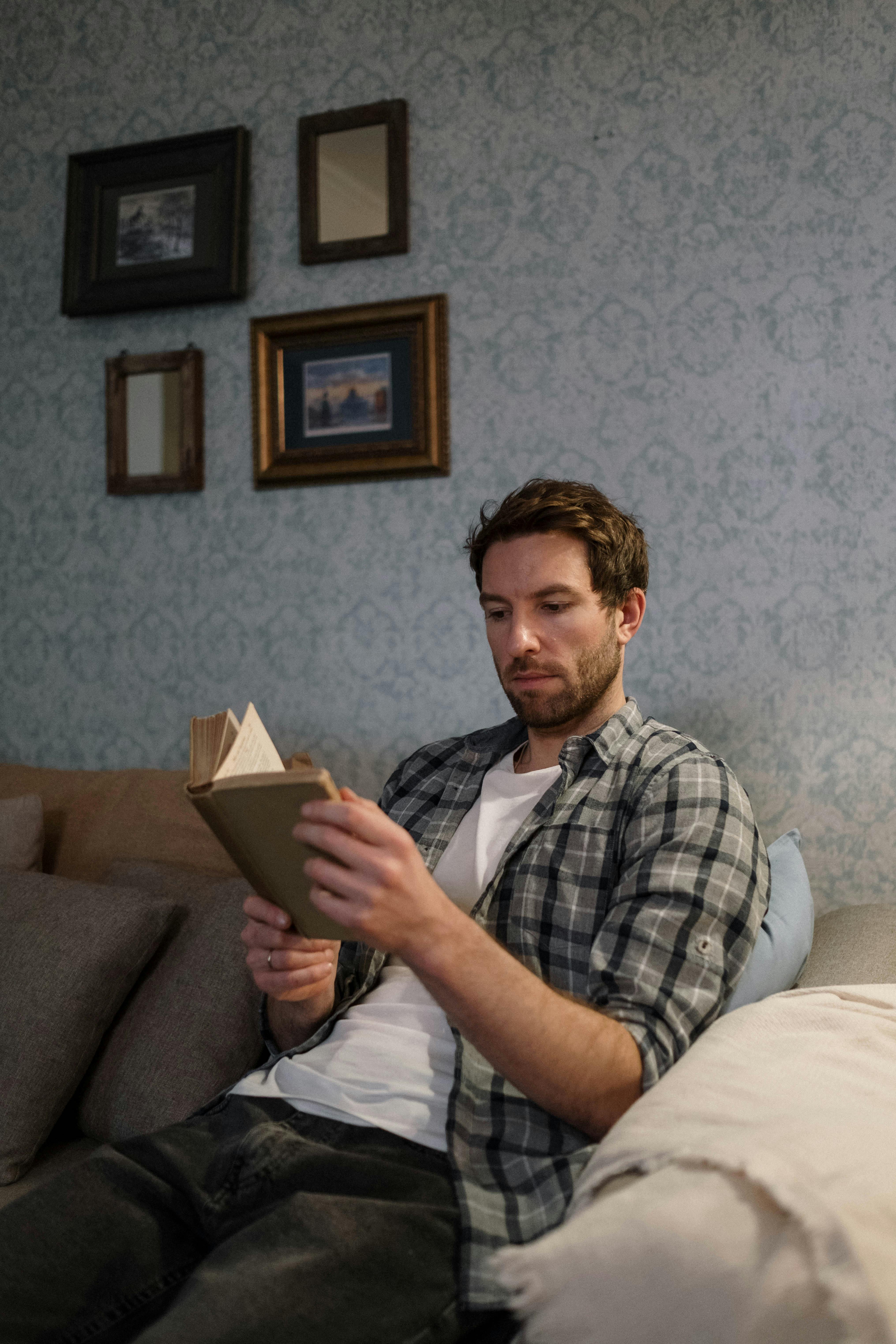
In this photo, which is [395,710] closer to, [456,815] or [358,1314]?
[456,815]

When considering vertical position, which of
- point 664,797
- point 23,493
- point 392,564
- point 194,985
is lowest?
point 194,985

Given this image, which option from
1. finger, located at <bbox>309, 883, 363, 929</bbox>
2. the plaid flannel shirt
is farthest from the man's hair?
finger, located at <bbox>309, 883, 363, 929</bbox>

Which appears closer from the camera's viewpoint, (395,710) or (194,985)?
(194,985)

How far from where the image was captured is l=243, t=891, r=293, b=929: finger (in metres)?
1.02

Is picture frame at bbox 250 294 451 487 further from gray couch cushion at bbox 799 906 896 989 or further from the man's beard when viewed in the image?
gray couch cushion at bbox 799 906 896 989

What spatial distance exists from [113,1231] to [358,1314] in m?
0.29

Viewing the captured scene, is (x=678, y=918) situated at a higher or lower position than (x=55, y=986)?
higher

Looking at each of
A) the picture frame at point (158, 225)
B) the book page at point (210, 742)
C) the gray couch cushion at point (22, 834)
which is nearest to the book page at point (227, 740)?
the book page at point (210, 742)

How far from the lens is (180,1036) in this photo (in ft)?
4.47

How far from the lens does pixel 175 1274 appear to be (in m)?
0.96

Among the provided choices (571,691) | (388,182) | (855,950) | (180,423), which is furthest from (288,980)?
(388,182)

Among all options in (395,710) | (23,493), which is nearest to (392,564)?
(395,710)

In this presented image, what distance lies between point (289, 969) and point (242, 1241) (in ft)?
0.94

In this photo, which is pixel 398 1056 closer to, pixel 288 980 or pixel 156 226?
pixel 288 980
